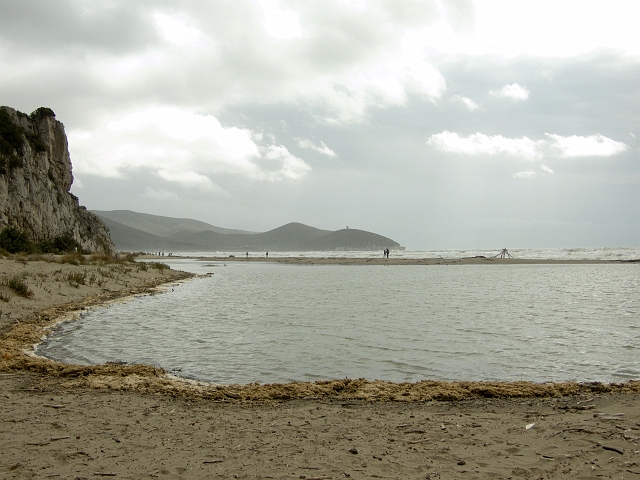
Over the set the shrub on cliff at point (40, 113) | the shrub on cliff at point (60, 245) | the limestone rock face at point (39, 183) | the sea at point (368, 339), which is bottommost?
the sea at point (368, 339)

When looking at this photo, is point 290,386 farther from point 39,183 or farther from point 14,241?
point 39,183

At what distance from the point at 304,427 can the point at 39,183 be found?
46.8 m

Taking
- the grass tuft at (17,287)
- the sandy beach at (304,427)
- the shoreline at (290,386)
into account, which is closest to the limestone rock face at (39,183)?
the grass tuft at (17,287)

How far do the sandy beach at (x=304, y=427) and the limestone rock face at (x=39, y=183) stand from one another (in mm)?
36605

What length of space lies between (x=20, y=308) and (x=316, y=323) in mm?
9749

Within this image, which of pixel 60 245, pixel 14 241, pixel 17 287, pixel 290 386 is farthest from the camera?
pixel 60 245

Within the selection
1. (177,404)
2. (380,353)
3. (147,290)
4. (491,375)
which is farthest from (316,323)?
(147,290)

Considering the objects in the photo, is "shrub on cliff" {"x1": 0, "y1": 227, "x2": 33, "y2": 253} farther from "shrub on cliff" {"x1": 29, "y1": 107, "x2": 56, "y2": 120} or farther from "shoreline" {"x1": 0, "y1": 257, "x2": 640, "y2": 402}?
"shoreline" {"x1": 0, "y1": 257, "x2": 640, "y2": 402}

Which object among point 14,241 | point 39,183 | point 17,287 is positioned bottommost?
point 17,287

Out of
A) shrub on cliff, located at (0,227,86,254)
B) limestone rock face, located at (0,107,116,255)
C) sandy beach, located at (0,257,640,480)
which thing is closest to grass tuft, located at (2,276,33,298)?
sandy beach, located at (0,257,640,480)

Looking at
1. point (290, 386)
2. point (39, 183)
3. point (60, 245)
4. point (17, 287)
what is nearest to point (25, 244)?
point (60, 245)

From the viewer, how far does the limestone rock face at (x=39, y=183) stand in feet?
130

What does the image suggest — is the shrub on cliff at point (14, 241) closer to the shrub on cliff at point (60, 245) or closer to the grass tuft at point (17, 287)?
the shrub on cliff at point (60, 245)

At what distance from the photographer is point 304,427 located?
5.86 m
